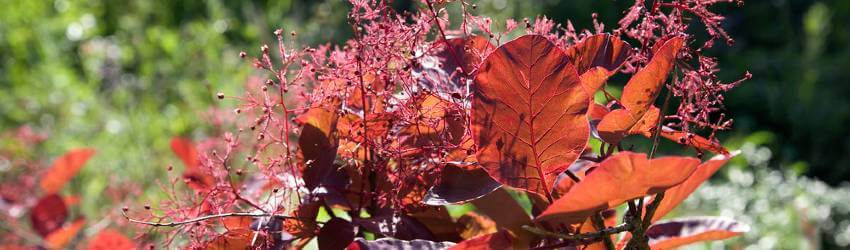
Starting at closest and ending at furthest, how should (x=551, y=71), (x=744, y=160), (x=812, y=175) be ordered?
1. (x=551, y=71)
2. (x=744, y=160)
3. (x=812, y=175)

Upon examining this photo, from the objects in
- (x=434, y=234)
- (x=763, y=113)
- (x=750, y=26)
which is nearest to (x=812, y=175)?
(x=763, y=113)

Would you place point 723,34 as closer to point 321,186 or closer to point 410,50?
point 410,50

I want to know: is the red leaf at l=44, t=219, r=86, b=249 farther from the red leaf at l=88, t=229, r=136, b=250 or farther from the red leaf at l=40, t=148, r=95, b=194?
the red leaf at l=88, t=229, r=136, b=250

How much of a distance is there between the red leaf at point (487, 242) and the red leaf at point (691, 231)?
0.81 feet

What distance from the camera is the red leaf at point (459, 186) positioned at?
2.47 feet

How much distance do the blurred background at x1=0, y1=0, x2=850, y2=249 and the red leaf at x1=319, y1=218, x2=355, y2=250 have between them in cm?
199

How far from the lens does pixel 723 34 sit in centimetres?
77

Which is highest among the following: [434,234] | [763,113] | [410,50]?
[763,113]

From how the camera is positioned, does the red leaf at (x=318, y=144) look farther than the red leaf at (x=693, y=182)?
Yes

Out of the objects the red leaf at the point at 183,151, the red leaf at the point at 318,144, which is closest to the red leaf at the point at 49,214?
the red leaf at the point at 183,151

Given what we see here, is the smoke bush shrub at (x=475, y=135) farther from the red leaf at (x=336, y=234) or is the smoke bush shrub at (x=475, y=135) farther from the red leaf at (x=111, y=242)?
the red leaf at (x=111, y=242)

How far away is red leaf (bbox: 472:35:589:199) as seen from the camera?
0.69 meters

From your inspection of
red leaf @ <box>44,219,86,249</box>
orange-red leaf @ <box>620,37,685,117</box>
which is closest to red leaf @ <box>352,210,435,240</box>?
orange-red leaf @ <box>620,37,685,117</box>

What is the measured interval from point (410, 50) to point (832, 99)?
691 centimetres
